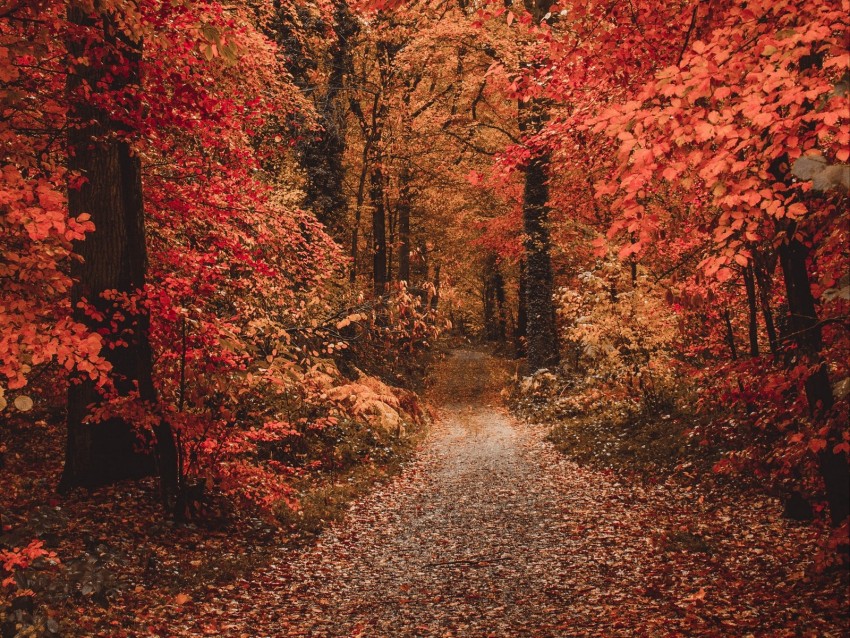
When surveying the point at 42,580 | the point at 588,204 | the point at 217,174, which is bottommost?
the point at 42,580

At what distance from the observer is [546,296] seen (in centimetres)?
1744

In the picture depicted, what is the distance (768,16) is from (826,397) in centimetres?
300

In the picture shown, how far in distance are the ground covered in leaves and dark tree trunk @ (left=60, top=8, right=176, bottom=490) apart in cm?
77

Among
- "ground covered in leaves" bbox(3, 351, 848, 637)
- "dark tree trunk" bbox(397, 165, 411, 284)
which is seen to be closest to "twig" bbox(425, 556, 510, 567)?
"ground covered in leaves" bbox(3, 351, 848, 637)

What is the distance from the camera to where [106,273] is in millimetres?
7082

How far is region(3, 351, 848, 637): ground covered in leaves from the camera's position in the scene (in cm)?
491

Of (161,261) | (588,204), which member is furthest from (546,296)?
(161,261)

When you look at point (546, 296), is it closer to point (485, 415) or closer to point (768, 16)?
point (485, 415)

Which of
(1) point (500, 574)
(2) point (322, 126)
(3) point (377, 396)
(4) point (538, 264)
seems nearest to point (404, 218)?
(4) point (538, 264)

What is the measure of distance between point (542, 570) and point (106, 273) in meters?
6.17

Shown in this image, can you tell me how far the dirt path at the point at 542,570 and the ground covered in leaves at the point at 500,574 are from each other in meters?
0.02

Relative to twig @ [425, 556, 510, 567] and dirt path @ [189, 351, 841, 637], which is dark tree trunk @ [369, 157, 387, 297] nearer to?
dirt path @ [189, 351, 841, 637]

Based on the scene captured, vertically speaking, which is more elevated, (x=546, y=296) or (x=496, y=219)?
(x=496, y=219)

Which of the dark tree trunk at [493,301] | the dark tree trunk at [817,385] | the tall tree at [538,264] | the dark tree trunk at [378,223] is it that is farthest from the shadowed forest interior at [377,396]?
the dark tree trunk at [493,301]
